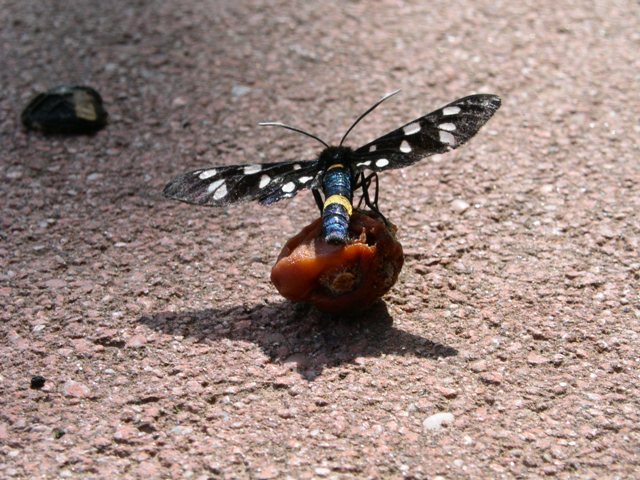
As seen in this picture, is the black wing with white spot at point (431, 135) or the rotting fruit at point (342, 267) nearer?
the rotting fruit at point (342, 267)

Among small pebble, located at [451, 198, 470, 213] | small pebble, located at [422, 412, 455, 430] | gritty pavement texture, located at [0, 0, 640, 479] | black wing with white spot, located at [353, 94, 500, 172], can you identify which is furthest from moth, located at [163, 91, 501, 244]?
small pebble, located at [422, 412, 455, 430]

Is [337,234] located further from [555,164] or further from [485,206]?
[555,164]

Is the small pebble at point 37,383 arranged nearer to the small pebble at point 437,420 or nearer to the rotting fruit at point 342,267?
the rotting fruit at point 342,267

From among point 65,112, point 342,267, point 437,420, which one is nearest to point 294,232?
point 342,267

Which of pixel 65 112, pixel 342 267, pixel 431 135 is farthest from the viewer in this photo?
pixel 65 112

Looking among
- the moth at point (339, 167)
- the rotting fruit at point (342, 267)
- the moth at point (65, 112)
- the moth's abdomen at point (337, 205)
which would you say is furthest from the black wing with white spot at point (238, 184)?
the moth at point (65, 112)

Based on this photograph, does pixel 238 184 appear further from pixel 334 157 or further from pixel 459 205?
pixel 459 205

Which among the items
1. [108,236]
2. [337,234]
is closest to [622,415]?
[337,234]

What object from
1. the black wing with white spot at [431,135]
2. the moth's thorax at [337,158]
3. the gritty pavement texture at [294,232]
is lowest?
the gritty pavement texture at [294,232]
